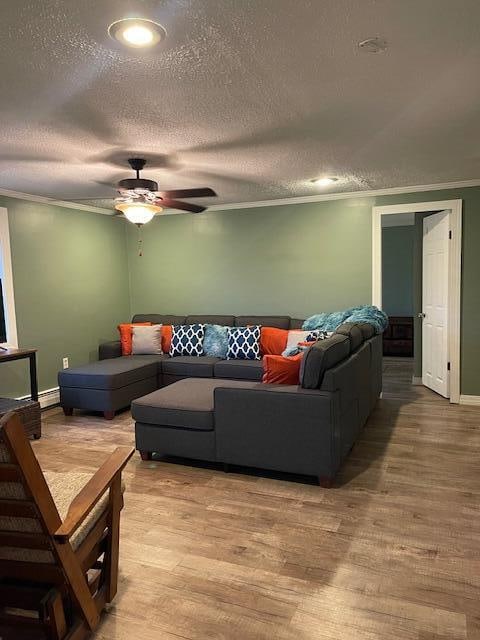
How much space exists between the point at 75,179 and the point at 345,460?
130 inches

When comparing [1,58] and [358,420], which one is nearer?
[1,58]

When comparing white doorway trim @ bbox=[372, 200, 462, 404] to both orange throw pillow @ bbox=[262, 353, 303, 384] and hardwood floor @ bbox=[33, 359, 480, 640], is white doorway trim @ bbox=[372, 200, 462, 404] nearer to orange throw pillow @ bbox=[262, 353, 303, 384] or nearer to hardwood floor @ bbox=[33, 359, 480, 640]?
hardwood floor @ bbox=[33, 359, 480, 640]

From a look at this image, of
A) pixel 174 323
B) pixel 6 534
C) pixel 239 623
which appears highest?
pixel 174 323

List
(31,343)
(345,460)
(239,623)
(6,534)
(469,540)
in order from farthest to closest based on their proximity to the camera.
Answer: (31,343), (345,460), (469,540), (239,623), (6,534)

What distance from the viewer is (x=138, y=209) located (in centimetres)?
341

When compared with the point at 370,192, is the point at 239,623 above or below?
below

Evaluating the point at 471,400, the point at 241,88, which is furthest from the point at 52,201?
the point at 471,400

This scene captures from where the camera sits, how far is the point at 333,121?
108 inches

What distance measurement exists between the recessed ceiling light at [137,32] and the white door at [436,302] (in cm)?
385

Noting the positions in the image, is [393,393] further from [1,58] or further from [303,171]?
[1,58]

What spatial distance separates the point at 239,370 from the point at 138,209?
6.71 ft

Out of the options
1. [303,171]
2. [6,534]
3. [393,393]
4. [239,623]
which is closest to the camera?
[6,534]

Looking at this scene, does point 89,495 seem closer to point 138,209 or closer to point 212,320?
point 138,209

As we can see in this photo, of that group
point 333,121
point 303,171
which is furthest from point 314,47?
point 303,171
